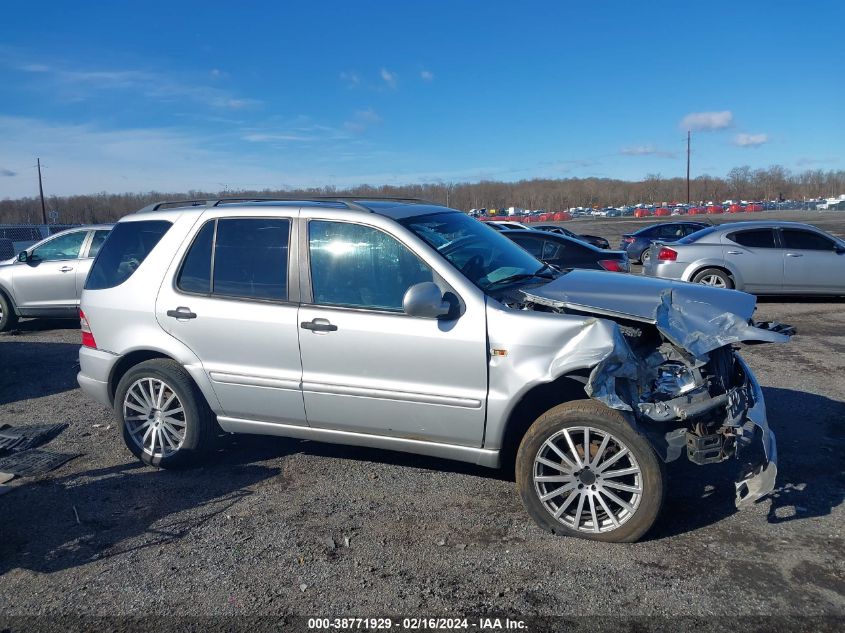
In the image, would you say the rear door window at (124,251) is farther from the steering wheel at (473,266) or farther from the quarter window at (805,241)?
the quarter window at (805,241)

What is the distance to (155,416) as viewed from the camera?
513 centimetres

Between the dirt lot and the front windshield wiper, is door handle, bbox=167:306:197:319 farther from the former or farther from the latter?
the front windshield wiper

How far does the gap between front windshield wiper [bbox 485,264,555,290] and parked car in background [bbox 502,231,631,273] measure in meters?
5.28

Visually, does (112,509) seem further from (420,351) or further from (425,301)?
(425,301)

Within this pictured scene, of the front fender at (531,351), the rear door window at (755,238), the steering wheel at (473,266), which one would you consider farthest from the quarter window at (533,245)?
the front fender at (531,351)

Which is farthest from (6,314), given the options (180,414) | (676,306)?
(676,306)

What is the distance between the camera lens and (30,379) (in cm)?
813

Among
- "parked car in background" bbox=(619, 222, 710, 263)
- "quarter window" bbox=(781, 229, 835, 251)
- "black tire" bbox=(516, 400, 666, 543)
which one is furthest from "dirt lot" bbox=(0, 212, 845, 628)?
"parked car in background" bbox=(619, 222, 710, 263)

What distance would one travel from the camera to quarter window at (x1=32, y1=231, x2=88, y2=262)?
11641 millimetres

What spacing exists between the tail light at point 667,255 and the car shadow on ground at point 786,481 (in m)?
6.94

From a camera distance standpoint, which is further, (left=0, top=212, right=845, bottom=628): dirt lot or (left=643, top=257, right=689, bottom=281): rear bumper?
(left=643, top=257, right=689, bottom=281): rear bumper

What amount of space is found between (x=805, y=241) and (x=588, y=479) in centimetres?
1055

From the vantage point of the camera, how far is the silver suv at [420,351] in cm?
389

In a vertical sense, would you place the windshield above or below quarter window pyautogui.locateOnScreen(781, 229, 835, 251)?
above
